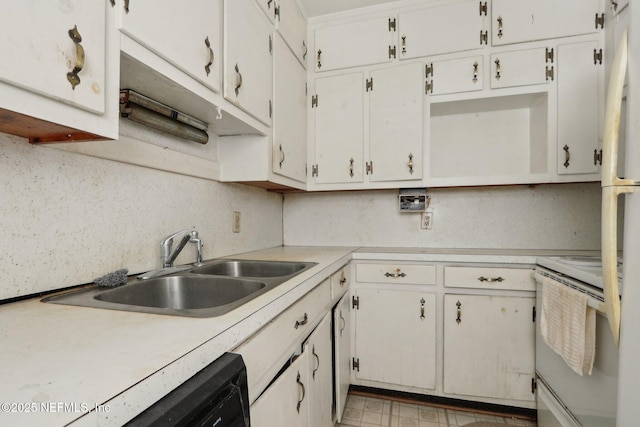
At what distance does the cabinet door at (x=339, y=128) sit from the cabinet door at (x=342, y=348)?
0.85 metres

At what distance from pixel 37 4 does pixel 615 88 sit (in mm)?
1393

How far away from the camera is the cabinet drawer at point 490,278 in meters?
1.73

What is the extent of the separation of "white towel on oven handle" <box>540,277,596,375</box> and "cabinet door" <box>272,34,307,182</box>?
1497mm

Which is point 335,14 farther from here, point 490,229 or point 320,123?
point 490,229

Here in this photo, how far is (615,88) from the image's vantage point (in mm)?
854

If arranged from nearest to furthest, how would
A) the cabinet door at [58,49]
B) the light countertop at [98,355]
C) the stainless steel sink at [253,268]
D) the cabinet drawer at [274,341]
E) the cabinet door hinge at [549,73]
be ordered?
the light countertop at [98,355], the cabinet door at [58,49], the cabinet drawer at [274,341], the stainless steel sink at [253,268], the cabinet door hinge at [549,73]

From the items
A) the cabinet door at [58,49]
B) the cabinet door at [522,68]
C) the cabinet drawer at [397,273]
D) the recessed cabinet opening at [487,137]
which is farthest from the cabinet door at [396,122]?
the cabinet door at [58,49]

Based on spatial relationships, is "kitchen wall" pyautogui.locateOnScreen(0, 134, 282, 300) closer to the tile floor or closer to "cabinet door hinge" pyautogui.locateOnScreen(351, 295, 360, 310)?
"cabinet door hinge" pyautogui.locateOnScreen(351, 295, 360, 310)

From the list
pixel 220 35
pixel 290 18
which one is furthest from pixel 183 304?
pixel 290 18

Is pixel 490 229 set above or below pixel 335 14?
below

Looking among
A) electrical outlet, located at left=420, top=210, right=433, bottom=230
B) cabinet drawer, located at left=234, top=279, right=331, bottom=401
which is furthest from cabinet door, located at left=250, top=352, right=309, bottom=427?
electrical outlet, located at left=420, top=210, right=433, bottom=230

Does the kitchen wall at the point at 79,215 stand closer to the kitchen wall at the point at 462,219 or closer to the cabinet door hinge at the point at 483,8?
the kitchen wall at the point at 462,219

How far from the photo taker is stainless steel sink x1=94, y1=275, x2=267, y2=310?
1.02 meters

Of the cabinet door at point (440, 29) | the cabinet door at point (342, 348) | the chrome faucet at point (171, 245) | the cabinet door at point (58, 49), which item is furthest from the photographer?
the cabinet door at point (440, 29)
